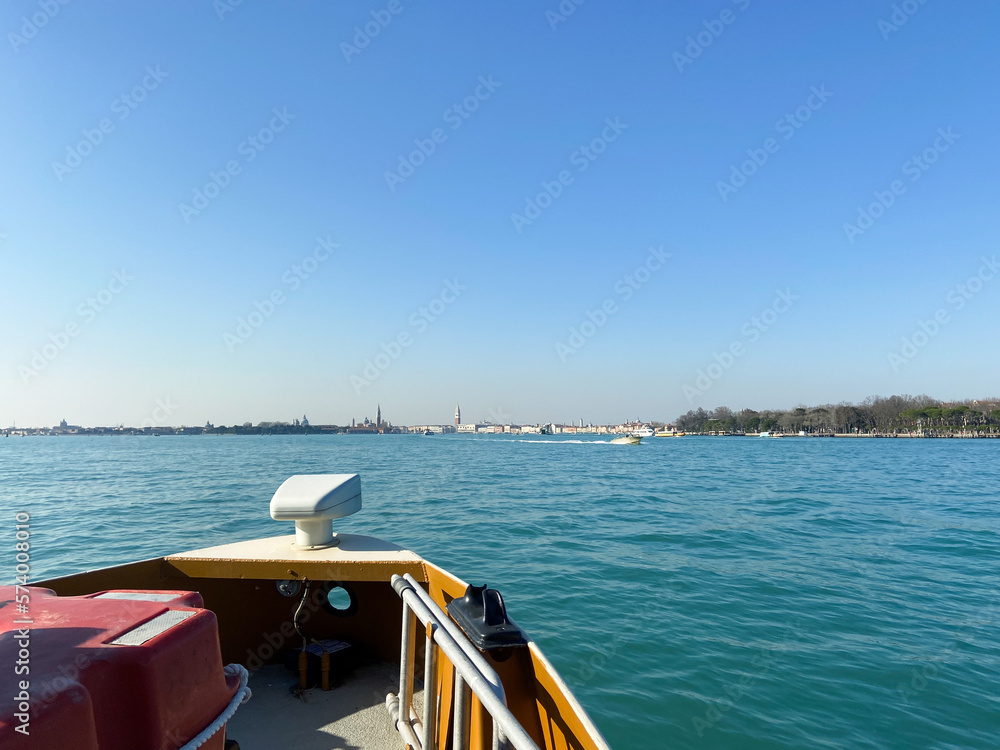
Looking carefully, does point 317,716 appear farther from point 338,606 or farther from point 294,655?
point 338,606

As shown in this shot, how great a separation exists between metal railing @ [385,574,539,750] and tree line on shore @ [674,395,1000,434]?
534 ft

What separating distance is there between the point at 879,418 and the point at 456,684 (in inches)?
6718

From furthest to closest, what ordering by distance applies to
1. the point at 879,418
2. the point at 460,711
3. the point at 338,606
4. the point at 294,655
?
the point at 879,418
the point at 338,606
the point at 294,655
the point at 460,711

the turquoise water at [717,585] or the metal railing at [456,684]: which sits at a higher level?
the metal railing at [456,684]

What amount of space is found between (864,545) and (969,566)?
2.20m

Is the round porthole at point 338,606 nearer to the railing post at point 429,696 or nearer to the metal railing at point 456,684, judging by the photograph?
the metal railing at point 456,684

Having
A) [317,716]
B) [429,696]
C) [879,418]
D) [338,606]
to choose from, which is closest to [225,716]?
[429,696]

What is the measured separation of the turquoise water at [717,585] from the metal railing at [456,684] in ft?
10.9

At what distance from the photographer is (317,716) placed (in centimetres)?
370

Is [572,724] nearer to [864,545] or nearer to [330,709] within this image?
[330,709]

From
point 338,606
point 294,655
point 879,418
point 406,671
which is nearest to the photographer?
point 406,671

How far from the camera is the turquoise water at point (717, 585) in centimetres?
568

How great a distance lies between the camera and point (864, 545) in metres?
14.0

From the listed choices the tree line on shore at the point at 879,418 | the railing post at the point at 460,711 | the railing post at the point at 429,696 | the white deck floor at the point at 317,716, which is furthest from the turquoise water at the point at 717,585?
the tree line on shore at the point at 879,418
